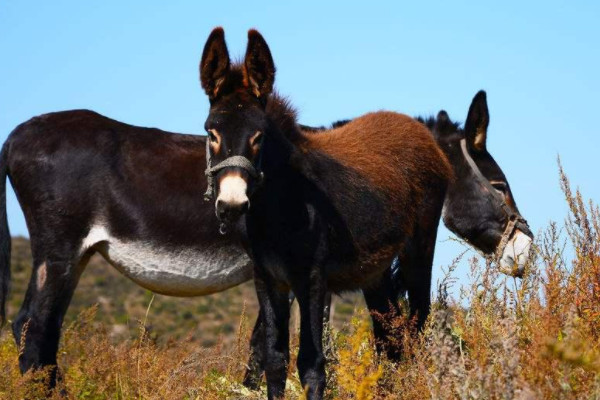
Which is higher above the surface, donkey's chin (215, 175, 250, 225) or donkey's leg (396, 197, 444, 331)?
donkey's leg (396, 197, 444, 331)

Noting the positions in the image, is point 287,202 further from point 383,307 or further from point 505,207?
point 505,207

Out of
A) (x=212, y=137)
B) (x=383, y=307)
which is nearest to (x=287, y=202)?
(x=212, y=137)

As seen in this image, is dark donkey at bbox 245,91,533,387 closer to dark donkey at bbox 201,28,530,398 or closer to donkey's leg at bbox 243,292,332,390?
donkey's leg at bbox 243,292,332,390

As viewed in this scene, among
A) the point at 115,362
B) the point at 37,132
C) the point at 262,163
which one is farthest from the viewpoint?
the point at 37,132

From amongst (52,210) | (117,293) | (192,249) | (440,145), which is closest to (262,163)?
(192,249)

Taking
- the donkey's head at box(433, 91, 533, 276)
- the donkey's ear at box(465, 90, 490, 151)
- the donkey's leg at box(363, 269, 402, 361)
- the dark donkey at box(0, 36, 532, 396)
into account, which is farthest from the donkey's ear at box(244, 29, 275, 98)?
the donkey's ear at box(465, 90, 490, 151)

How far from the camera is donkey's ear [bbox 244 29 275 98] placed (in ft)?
17.4

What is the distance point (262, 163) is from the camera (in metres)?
5.22

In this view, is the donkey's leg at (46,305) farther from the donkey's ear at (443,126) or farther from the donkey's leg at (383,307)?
the donkey's ear at (443,126)

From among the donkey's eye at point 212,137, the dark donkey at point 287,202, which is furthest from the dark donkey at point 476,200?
the donkey's eye at point 212,137

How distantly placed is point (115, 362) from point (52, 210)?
4.05 feet

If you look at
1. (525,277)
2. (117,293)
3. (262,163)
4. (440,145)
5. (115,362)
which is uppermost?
(117,293)

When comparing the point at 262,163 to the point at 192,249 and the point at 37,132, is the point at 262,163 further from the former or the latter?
the point at 37,132

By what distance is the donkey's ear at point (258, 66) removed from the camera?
5312 millimetres
